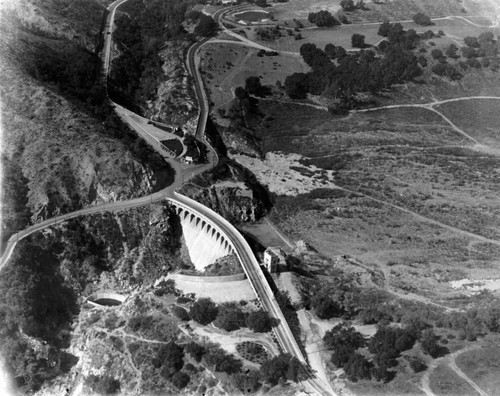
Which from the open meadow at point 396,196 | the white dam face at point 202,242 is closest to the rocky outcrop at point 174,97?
the open meadow at point 396,196

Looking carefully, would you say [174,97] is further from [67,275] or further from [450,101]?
[450,101]

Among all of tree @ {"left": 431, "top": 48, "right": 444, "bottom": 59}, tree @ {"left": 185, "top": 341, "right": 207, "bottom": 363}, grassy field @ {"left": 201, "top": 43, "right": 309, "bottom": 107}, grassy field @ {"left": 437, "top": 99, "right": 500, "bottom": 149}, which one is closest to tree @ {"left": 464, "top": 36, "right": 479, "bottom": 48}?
tree @ {"left": 431, "top": 48, "right": 444, "bottom": 59}

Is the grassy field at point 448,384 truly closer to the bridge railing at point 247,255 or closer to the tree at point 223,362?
the bridge railing at point 247,255

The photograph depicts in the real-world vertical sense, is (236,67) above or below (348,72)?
above

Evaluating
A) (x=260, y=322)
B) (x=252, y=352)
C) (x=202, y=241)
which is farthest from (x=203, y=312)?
(x=202, y=241)

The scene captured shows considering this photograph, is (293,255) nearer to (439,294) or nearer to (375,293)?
(375,293)

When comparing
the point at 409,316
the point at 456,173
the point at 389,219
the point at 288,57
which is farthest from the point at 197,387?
the point at 288,57
